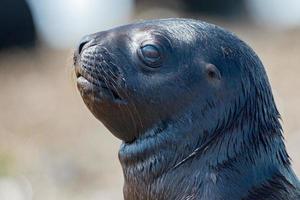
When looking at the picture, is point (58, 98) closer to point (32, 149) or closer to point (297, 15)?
point (32, 149)

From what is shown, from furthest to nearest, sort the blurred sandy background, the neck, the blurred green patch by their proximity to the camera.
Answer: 1. the blurred green patch
2. the blurred sandy background
3. the neck

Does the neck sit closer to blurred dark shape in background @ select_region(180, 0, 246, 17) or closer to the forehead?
the forehead

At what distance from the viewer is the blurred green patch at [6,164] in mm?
8301

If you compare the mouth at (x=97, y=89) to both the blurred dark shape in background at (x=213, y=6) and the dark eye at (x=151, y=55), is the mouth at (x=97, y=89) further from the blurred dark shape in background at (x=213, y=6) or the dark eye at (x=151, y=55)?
the blurred dark shape in background at (x=213, y=6)

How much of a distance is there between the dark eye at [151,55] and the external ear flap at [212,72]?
0.50ft

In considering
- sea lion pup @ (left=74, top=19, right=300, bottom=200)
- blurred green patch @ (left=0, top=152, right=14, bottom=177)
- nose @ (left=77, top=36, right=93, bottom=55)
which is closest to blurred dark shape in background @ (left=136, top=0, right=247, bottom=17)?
blurred green patch @ (left=0, top=152, right=14, bottom=177)

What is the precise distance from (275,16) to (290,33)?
1.70m

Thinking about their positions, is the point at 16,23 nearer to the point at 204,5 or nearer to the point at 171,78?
the point at 204,5

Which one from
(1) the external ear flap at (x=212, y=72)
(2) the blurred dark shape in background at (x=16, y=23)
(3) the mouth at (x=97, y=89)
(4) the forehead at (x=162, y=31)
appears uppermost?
(4) the forehead at (x=162, y=31)

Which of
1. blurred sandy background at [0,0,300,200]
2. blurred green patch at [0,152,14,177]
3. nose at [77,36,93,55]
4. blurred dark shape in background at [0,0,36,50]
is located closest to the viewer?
nose at [77,36,93,55]

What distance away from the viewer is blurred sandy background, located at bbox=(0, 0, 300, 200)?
811cm

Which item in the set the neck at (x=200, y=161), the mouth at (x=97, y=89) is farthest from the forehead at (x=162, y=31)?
the neck at (x=200, y=161)

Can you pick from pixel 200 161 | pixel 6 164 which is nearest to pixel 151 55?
pixel 200 161

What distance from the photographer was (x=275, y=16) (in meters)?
13.4
